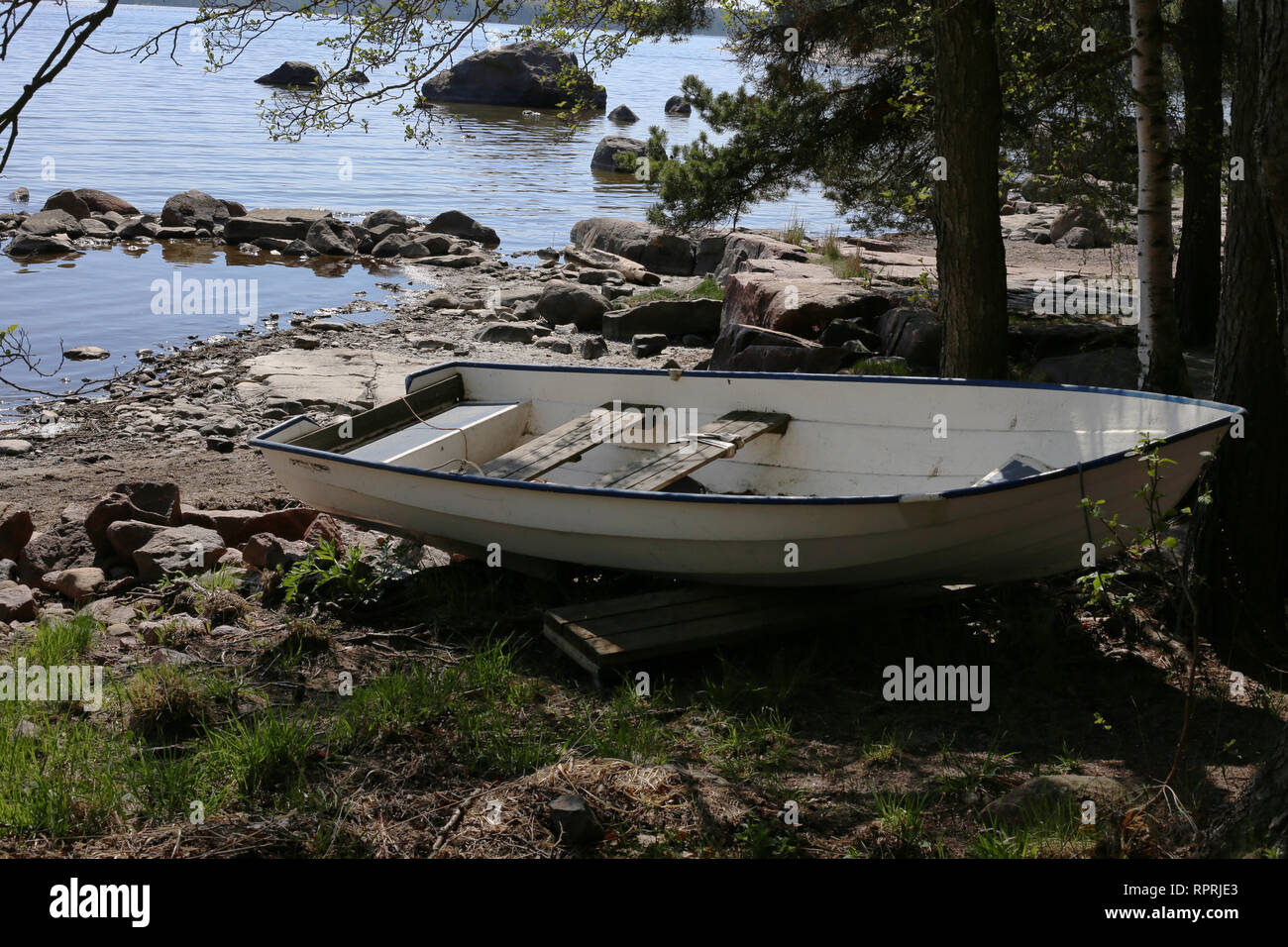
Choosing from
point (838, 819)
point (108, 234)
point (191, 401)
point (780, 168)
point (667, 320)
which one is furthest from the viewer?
point (108, 234)

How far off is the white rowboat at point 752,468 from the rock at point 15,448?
14.1 ft

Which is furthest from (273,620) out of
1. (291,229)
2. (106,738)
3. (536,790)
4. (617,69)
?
(617,69)

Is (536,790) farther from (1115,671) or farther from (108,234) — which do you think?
(108,234)

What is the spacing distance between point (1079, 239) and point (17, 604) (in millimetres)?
16787

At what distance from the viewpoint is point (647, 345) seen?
12.6 meters

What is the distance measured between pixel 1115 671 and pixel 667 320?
8.97 meters

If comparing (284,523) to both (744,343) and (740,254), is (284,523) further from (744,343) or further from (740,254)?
(740,254)

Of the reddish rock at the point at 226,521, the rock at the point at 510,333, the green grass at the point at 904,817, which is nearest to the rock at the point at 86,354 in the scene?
the rock at the point at 510,333

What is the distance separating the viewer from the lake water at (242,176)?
15922mm

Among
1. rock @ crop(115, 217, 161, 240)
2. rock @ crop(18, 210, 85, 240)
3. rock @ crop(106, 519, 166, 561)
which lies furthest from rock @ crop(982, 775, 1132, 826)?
rock @ crop(115, 217, 161, 240)

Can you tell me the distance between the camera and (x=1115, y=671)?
4.91m

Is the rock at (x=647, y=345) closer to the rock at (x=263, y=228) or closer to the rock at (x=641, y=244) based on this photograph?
the rock at (x=641, y=244)

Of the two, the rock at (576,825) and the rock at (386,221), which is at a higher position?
the rock at (386,221)

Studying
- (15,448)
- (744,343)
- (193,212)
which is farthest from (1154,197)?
(193,212)
